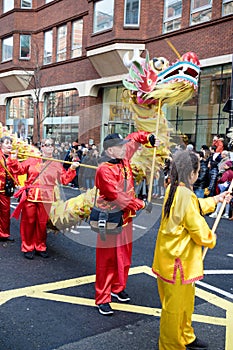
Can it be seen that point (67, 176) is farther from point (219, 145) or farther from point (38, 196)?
point (219, 145)

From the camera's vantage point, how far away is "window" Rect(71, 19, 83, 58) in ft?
63.9

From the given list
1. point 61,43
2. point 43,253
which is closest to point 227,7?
point 61,43

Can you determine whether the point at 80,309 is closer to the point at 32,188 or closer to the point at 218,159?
the point at 32,188

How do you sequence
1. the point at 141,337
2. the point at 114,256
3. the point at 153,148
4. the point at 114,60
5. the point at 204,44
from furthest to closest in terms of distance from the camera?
the point at 114,60 < the point at 204,44 < the point at 153,148 < the point at 114,256 < the point at 141,337

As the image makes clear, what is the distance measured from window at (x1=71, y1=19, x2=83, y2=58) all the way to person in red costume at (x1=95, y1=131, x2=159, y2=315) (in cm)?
1670

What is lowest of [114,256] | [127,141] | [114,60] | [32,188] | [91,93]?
[114,256]

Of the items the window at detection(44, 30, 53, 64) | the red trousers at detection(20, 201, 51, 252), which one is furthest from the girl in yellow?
the window at detection(44, 30, 53, 64)

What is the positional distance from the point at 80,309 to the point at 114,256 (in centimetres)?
63

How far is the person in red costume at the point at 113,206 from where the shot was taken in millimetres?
3754

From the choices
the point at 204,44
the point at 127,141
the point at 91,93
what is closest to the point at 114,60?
the point at 91,93

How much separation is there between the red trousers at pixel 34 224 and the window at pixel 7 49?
20.3m

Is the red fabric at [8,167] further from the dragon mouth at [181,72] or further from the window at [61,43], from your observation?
the window at [61,43]

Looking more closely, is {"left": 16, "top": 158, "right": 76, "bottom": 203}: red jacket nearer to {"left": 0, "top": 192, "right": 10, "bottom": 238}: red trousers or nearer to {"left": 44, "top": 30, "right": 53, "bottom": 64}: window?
{"left": 0, "top": 192, "right": 10, "bottom": 238}: red trousers

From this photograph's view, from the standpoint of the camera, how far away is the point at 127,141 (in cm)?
407
